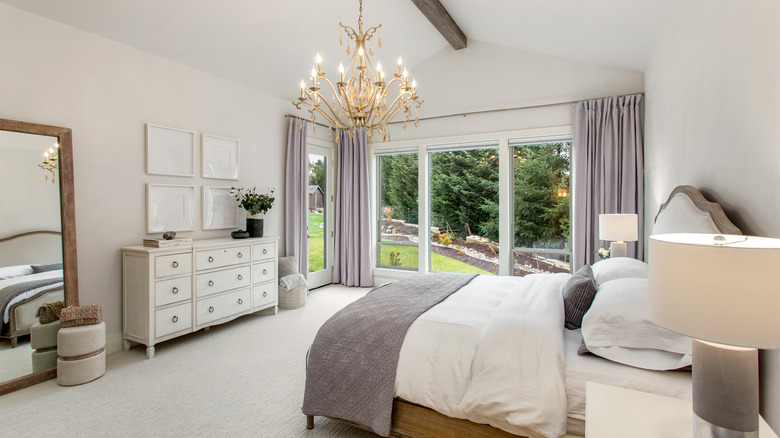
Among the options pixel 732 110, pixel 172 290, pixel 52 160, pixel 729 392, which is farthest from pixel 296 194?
pixel 729 392

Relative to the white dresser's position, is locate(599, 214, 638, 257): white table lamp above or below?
above

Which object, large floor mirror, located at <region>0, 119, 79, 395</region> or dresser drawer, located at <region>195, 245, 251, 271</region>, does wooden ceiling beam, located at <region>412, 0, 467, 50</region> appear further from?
large floor mirror, located at <region>0, 119, 79, 395</region>

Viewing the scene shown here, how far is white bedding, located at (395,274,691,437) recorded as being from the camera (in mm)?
1575

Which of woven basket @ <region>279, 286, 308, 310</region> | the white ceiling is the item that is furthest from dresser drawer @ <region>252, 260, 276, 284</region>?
the white ceiling

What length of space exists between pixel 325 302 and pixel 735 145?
4240 mm

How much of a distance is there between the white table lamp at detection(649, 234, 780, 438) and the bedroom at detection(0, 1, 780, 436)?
1.35ft

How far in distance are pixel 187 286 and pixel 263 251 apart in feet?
3.01

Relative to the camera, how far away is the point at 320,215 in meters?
5.68

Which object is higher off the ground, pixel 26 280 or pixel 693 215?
pixel 693 215

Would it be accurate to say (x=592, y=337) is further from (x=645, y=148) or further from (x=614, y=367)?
(x=645, y=148)

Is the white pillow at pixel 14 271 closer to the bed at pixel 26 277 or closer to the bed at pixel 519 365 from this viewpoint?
the bed at pixel 26 277

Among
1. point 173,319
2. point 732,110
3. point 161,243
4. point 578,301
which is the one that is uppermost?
point 732,110

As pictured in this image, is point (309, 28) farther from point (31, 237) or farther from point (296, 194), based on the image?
point (31, 237)

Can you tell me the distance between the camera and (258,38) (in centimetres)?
374
